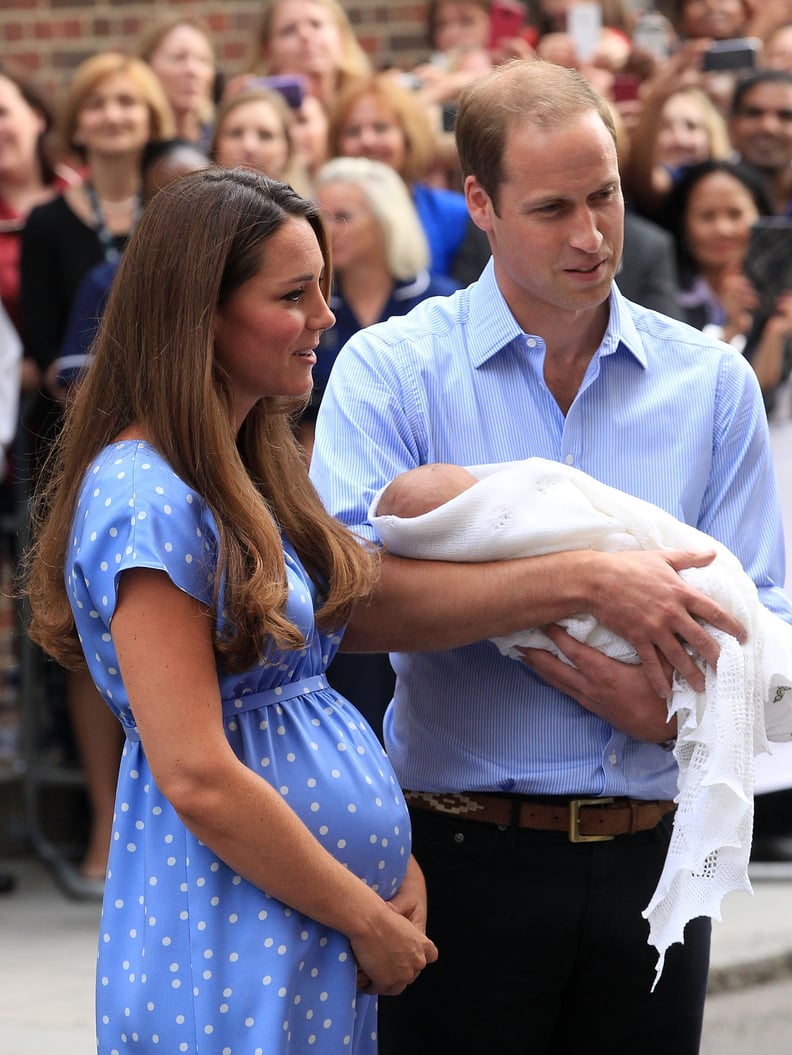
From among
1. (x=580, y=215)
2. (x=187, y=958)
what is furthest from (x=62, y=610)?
(x=580, y=215)

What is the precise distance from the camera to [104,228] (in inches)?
218

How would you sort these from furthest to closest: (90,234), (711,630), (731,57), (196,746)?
(731,57) → (90,234) → (711,630) → (196,746)

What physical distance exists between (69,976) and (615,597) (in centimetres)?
286

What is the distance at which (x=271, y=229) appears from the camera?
87.4 inches

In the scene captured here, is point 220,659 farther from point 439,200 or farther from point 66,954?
point 439,200

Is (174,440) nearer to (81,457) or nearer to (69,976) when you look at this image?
(81,457)

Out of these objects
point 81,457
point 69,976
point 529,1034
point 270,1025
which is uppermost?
point 81,457

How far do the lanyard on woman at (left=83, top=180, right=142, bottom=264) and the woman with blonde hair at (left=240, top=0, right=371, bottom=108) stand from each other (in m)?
1.39

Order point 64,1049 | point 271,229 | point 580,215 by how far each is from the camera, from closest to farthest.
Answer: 1. point 271,229
2. point 580,215
3. point 64,1049

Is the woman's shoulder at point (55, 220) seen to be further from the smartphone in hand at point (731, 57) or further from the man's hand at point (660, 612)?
the man's hand at point (660, 612)

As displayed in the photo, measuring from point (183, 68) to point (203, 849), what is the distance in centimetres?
495

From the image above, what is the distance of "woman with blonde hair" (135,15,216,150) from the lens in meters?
6.56

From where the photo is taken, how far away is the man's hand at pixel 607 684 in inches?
92.3

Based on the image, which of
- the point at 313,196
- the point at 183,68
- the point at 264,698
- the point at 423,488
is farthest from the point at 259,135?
the point at 264,698
